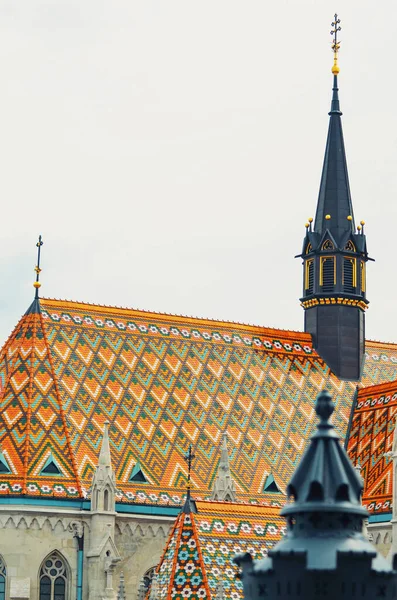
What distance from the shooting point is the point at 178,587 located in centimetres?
3262

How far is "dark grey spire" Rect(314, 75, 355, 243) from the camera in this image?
57.3 m

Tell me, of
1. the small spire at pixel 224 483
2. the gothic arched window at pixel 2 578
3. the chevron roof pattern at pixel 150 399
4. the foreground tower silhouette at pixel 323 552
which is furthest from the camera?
the chevron roof pattern at pixel 150 399

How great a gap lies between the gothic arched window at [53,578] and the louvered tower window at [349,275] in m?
17.3

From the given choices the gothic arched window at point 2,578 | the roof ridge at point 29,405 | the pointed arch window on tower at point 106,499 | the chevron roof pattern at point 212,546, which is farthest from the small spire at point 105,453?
the chevron roof pattern at point 212,546

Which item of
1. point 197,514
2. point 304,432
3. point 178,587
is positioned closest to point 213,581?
point 178,587

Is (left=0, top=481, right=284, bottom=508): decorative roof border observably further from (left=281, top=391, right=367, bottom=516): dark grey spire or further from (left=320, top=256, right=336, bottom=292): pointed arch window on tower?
(left=281, top=391, right=367, bottom=516): dark grey spire

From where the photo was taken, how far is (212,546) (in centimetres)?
3469

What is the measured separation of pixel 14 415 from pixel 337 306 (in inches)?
596

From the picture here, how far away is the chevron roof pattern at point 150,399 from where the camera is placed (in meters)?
46.5

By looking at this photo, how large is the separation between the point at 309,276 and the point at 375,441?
8999 millimetres

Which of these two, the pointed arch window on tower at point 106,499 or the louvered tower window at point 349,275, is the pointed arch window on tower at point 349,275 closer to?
the louvered tower window at point 349,275

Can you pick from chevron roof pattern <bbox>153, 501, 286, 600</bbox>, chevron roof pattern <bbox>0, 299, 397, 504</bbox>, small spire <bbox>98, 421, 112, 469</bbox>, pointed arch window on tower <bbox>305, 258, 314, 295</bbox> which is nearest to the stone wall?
chevron roof pattern <bbox>0, 299, 397, 504</bbox>

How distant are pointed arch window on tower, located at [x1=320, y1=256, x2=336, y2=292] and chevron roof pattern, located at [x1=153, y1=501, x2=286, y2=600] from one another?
1908cm

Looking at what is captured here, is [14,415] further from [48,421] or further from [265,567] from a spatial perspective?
[265,567]
